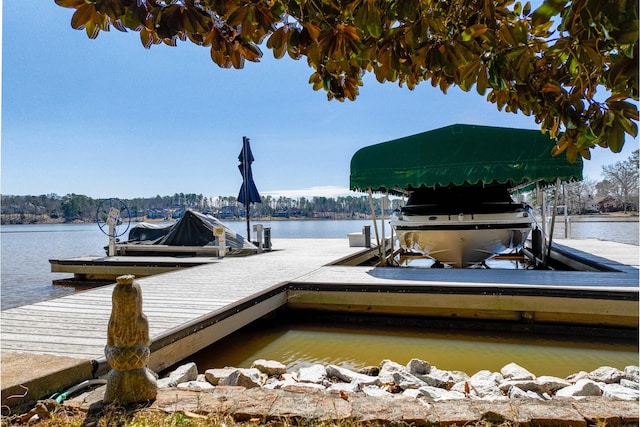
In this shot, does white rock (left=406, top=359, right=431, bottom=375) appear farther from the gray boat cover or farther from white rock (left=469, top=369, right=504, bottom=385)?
the gray boat cover

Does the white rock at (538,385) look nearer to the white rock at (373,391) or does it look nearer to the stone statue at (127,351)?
the white rock at (373,391)

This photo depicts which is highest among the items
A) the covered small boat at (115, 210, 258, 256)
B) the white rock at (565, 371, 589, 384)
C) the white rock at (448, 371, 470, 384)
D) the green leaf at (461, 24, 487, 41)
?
the green leaf at (461, 24, 487, 41)

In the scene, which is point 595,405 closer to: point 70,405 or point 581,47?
point 581,47

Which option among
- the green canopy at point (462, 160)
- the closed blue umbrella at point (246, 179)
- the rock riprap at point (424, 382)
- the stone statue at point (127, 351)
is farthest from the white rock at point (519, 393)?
the closed blue umbrella at point (246, 179)

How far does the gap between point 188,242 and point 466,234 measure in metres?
7.79

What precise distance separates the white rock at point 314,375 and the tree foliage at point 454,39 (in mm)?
2557

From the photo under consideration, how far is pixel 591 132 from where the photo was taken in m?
1.33

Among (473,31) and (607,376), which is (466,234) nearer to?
(607,376)

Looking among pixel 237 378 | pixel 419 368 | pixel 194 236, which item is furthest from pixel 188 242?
pixel 419 368

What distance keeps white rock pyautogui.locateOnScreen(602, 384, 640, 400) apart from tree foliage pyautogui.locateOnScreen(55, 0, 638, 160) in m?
2.22

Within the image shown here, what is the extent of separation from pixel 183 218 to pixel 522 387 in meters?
10.5

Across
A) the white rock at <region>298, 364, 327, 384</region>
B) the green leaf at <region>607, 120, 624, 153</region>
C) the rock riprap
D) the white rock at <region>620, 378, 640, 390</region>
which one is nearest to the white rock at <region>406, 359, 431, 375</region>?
the rock riprap

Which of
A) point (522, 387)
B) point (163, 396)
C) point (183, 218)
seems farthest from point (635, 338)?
point (183, 218)

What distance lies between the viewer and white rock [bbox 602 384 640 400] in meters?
2.80
